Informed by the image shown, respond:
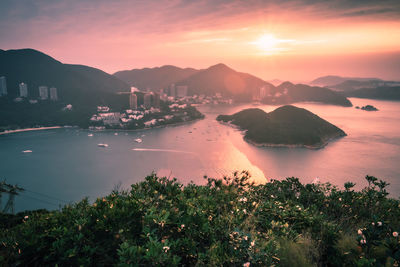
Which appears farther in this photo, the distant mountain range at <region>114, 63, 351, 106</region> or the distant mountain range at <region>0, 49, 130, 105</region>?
the distant mountain range at <region>114, 63, 351, 106</region>

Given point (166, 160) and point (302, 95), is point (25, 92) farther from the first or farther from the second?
point (302, 95)

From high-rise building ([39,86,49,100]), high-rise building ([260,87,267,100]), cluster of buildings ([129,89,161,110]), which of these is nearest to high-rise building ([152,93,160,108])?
cluster of buildings ([129,89,161,110])

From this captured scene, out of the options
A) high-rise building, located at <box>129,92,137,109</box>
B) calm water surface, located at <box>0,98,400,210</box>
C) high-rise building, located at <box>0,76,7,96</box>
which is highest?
high-rise building, located at <box>0,76,7,96</box>

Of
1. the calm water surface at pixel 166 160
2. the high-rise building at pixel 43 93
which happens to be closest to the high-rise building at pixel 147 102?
the calm water surface at pixel 166 160

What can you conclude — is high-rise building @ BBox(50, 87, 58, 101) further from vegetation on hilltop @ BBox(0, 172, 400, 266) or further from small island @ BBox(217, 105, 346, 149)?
vegetation on hilltop @ BBox(0, 172, 400, 266)

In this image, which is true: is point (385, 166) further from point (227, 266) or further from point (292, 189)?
point (227, 266)

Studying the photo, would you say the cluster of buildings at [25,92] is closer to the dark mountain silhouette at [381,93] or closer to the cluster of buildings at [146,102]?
the cluster of buildings at [146,102]
